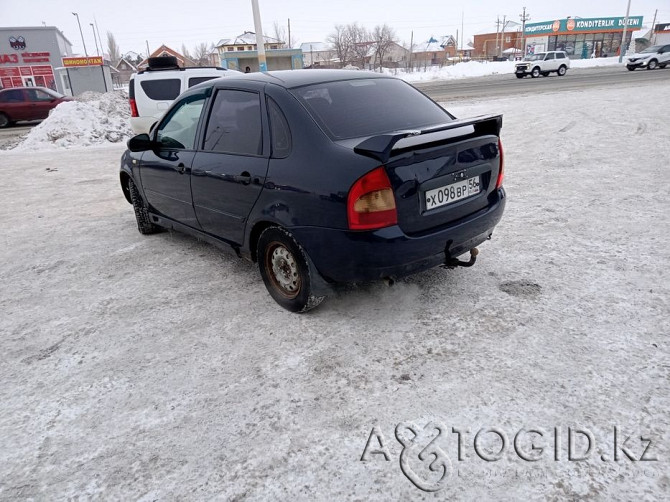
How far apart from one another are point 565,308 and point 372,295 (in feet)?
4.48

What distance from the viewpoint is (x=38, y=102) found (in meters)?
18.9

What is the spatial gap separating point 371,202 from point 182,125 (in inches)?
93.9

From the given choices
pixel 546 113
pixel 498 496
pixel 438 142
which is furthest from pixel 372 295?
pixel 546 113

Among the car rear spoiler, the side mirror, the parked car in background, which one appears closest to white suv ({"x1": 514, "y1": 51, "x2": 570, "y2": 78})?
the parked car in background

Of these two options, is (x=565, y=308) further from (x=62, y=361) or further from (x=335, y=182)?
(x=62, y=361)

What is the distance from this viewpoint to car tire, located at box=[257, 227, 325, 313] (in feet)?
10.2

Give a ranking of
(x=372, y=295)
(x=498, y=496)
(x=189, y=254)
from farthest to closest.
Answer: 1. (x=189, y=254)
2. (x=372, y=295)
3. (x=498, y=496)

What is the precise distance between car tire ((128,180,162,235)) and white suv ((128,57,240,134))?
17.6ft

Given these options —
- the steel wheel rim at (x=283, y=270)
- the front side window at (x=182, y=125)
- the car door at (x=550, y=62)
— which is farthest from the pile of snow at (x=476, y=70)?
the steel wheel rim at (x=283, y=270)

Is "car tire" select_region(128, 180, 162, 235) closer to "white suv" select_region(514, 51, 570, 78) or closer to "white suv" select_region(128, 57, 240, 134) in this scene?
"white suv" select_region(128, 57, 240, 134)

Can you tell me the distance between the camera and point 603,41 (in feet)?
208

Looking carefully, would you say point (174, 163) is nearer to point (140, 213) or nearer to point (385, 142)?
point (140, 213)

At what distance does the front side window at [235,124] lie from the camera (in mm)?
3367

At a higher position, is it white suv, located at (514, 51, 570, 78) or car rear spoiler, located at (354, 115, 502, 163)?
white suv, located at (514, 51, 570, 78)
